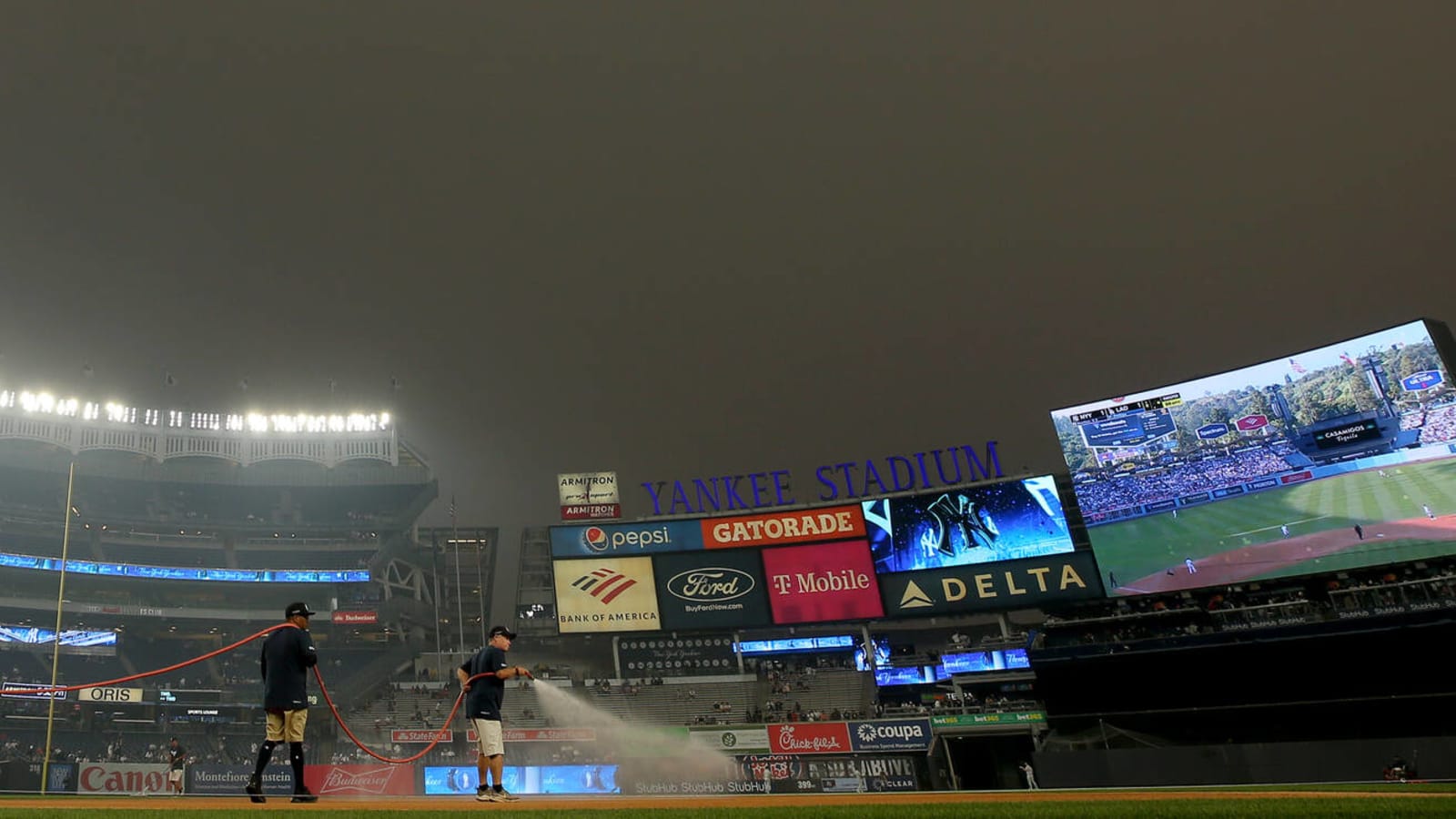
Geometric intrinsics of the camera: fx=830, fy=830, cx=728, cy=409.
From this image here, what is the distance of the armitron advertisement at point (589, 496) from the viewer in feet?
141

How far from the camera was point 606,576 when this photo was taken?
40531mm

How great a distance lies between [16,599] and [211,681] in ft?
41.9

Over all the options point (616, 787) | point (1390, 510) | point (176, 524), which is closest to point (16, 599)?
point (176, 524)

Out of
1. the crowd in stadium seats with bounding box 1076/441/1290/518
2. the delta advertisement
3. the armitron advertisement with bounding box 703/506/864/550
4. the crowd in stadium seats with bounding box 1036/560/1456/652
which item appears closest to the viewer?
the crowd in stadium seats with bounding box 1036/560/1456/652

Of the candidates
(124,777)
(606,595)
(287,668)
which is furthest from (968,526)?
(124,777)

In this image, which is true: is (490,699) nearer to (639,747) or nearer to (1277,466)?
(639,747)

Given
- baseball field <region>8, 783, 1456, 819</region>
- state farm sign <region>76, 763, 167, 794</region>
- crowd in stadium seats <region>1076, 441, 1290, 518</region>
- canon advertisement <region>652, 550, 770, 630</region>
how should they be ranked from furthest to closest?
canon advertisement <region>652, 550, 770, 630</region>
crowd in stadium seats <region>1076, 441, 1290, 518</region>
state farm sign <region>76, 763, 167, 794</region>
baseball field <region>8, 783, 1456, 819</region>

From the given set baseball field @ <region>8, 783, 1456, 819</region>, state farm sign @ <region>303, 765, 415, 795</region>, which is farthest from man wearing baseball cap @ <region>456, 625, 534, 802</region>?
state farm sign @ <region>303, 765, 415, 795</region>

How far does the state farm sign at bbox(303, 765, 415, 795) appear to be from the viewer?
85.7ft

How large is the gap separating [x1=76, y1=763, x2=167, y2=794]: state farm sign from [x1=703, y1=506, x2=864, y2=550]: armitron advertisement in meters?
22.9

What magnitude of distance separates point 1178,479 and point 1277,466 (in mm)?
3248

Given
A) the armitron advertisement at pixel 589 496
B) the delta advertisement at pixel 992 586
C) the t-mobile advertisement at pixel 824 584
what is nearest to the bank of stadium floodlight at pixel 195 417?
the armitron advertisement at pixel 589 496

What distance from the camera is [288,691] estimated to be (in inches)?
351

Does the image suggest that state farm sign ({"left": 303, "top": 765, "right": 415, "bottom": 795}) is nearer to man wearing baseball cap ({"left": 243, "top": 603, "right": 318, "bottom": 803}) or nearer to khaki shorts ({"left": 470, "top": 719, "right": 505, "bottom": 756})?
man wearing baseball cap ({"left": 243, "top": 603, "right": 318, "bottom": 803})
